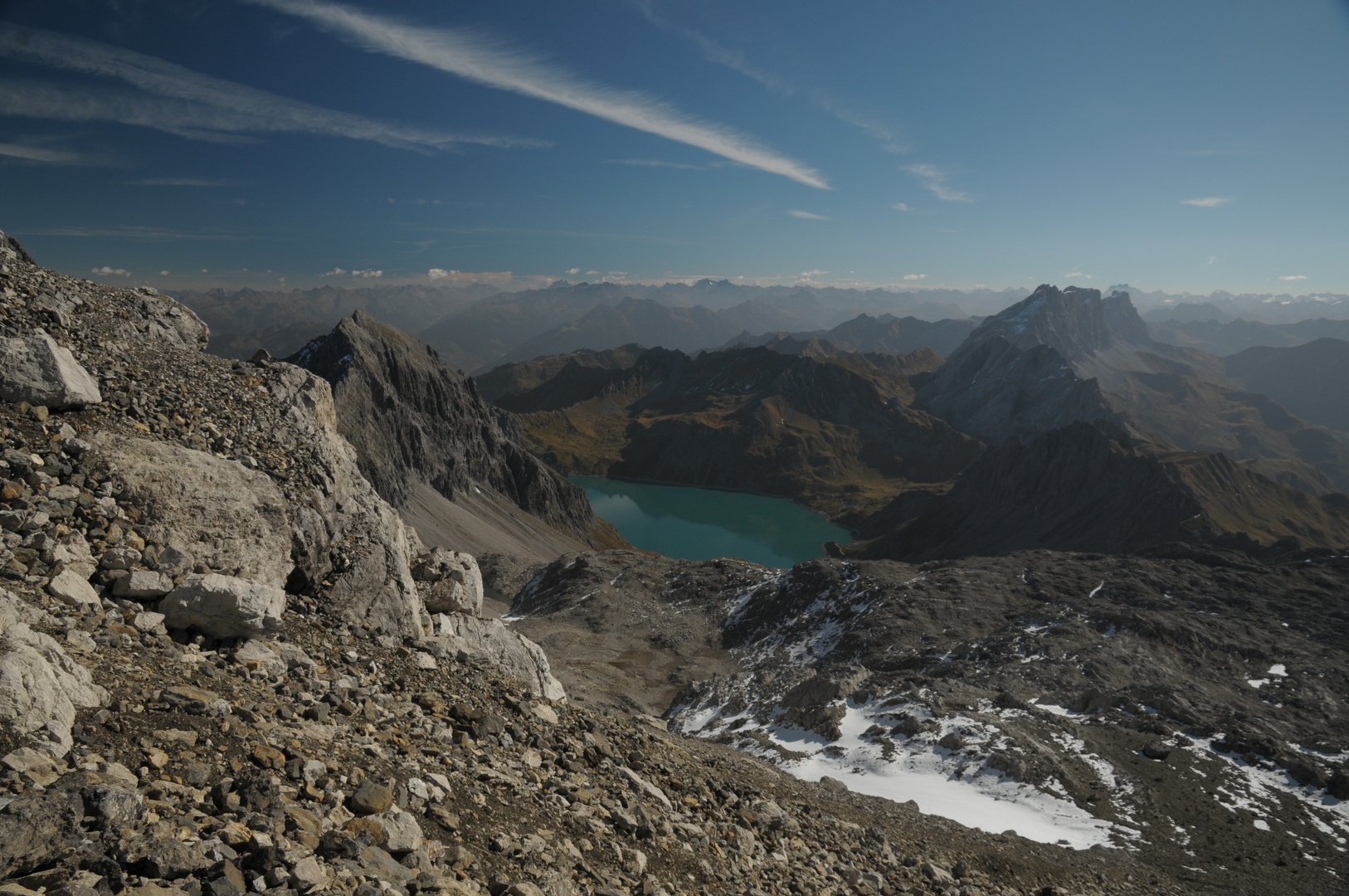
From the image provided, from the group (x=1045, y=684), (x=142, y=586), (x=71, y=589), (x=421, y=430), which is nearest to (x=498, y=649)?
(x=142, y=586)

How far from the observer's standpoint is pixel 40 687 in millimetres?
6668

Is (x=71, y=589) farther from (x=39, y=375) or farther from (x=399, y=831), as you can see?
(x=399, y=831)

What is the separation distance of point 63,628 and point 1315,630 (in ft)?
283

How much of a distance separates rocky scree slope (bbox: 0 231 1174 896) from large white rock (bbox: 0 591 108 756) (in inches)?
1.2

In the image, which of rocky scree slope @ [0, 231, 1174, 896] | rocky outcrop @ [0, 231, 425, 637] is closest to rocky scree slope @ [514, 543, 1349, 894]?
rocky scree slope @ [0, 231, 1174, 896]

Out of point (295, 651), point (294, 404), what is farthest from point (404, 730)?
point (294, 404)

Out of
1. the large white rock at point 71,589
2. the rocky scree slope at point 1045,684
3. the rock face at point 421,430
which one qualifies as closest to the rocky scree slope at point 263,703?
the large white rock at point 71,589

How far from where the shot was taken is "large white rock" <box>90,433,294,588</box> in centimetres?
1065

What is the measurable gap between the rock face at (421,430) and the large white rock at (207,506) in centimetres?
10537

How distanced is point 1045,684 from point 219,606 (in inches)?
1985

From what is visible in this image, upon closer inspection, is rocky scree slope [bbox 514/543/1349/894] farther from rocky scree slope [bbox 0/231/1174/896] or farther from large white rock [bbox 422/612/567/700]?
large white rock [bbox 422/612/567/700]

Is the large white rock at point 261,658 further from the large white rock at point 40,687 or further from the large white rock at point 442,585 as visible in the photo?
the large white rock at point 442,585

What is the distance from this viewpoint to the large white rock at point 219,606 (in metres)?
9.59

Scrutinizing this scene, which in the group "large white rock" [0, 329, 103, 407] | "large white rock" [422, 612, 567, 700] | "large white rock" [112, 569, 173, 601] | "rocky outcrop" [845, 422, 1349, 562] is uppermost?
"large white rock" [0, 329, 103, 407]
